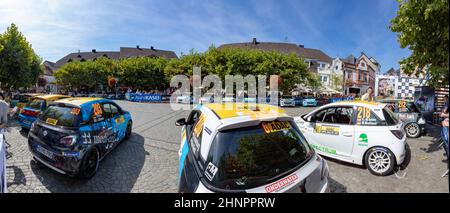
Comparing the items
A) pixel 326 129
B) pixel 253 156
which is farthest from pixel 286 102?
pixel 253 156

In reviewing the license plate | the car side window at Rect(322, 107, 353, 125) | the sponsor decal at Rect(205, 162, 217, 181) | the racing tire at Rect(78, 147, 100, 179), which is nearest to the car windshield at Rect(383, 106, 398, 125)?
the car side window at Rect(322, 107, 353, 125)

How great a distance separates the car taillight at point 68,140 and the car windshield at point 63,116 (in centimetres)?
30

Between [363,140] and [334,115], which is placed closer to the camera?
[363,140]

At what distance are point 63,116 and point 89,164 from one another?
116 cm

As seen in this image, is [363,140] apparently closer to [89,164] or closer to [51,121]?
[89,164]

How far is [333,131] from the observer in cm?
484

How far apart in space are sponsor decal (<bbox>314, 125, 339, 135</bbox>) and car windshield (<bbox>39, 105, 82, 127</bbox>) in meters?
5.36

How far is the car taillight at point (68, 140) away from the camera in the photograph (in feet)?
12.6

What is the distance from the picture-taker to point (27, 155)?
5.01 meters

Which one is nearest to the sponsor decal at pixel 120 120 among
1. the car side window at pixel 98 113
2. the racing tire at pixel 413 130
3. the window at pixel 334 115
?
the car side window at pixel 98 113

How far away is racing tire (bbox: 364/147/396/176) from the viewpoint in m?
4.23

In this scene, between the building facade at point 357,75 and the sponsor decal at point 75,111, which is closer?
the sponsor decal at point 75,111

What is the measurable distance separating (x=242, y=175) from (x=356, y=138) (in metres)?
3.66

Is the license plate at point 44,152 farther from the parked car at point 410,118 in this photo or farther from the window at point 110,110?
the parked car at point 410,118
